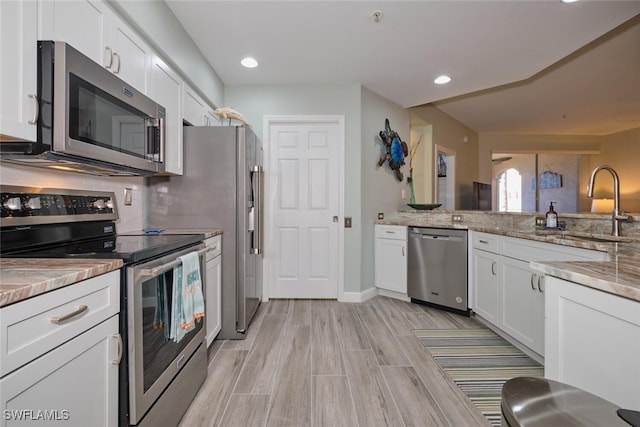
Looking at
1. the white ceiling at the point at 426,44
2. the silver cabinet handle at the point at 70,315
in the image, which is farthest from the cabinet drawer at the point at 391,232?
the silver cabinet handle at the point at 70,315

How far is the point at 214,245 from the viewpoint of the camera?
2184mm

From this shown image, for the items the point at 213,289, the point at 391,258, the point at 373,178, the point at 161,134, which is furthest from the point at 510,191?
the point at 161,134

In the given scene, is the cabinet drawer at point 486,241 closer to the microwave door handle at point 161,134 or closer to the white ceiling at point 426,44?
the white ceiling at point 426,44

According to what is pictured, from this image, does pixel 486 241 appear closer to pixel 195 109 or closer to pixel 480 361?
pixel 480 361

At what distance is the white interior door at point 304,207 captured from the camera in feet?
11.3

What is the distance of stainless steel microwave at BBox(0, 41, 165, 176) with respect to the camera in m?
1.10

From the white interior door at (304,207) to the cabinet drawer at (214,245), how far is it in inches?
46.5

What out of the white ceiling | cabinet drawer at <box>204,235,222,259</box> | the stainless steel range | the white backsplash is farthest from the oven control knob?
the white ceiling

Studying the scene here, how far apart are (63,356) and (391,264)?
3.03 meters

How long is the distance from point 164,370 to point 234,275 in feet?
3.46

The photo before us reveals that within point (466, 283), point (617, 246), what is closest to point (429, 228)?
point (466, 283)

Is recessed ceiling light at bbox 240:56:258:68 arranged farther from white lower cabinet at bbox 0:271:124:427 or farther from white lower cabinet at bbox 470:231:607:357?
white lower cabinet at bbox 470:231:607:357

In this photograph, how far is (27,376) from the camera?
74cm

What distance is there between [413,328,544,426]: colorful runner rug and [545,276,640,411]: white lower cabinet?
29.5 inches
